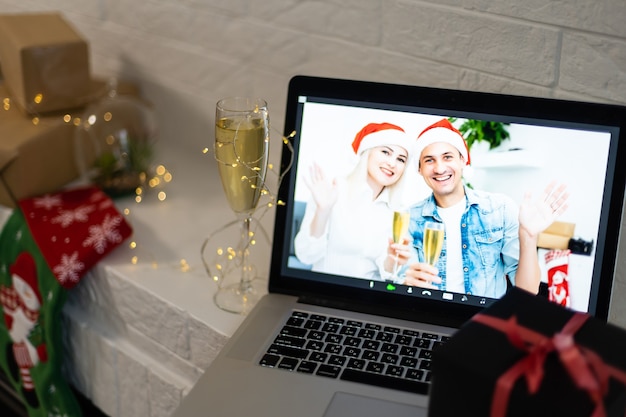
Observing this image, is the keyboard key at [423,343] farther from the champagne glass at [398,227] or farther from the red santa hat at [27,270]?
the red santa hat at [27,270]

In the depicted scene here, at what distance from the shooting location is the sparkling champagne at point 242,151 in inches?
36.9

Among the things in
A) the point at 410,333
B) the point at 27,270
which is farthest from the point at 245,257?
the point at 27,270

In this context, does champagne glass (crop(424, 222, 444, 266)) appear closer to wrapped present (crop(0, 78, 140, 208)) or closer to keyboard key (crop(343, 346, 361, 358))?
keyboard key (crop(343, 346, 361, 358))

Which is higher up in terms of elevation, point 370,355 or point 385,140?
point 385,140

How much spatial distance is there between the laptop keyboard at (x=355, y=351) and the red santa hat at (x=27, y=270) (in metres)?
0.49

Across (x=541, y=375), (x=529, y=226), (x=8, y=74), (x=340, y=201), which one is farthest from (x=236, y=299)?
(x=8, y=74)

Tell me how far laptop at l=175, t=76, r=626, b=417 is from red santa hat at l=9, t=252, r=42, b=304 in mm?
443

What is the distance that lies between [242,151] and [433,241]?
249 mm

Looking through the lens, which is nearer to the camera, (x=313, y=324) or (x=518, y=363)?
(x=518, y=363)

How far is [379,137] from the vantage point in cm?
94

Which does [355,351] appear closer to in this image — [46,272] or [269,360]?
[269,360]

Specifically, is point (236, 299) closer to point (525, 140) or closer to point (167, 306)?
point (167, 306)

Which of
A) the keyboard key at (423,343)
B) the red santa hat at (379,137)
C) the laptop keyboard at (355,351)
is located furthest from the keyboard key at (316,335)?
the red santa hat at (379,137)

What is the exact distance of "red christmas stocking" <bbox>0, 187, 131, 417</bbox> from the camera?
1.18m
